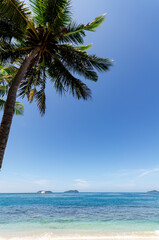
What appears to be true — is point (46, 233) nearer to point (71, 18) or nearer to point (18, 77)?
point (18, 77)

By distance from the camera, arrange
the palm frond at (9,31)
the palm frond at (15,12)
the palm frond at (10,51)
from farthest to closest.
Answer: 1. the palm frond at (10,51)
2. the palm frond at (9,31)
3. the palm frond at (15,12)

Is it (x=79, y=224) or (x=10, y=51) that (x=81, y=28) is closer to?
(x=10, y=51)

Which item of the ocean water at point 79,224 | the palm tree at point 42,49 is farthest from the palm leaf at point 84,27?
the ocean water at point 79,224

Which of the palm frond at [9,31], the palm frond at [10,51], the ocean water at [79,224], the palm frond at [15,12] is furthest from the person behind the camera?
the ocean water at [79,224]

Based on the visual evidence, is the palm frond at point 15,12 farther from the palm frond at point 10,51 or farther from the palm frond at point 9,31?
the palm frond at point 10,51

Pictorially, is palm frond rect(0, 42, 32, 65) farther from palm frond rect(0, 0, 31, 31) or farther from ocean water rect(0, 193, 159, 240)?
ocean water rect(0, 193, 159, 240)

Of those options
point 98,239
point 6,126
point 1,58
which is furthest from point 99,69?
point 98,239

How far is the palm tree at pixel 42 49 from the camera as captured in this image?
4.64m

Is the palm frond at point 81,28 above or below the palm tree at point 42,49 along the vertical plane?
above

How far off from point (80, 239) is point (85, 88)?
7.54 m

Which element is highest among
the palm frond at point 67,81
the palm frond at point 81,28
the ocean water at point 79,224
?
the palm frond at point 81,28

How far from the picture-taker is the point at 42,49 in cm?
587

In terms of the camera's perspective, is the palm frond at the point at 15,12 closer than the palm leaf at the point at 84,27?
Yes

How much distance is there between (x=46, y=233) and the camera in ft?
27.1
